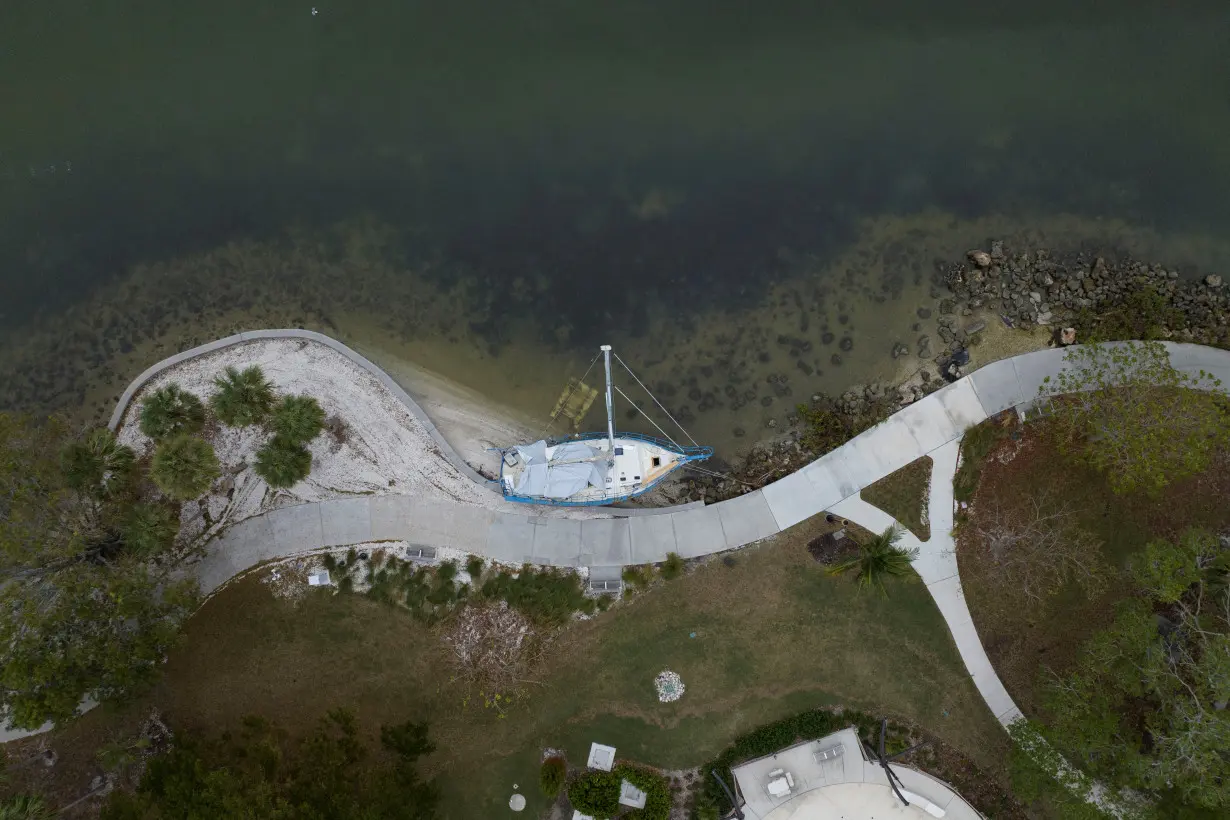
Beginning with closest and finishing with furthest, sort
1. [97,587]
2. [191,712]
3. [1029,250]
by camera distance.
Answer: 1. [97,587]
2. [191,712]
3. [1029,250]

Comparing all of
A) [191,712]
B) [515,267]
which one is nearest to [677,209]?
[515,267]

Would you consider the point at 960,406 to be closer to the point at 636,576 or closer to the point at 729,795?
the point at 636,576

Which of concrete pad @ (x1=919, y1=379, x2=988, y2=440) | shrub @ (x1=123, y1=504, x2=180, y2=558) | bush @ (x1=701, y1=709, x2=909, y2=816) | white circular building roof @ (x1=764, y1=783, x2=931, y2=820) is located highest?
concrete pad @ (x1=919, y1=379, x2=988, y2=440)

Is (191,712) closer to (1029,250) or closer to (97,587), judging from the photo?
(97,587)

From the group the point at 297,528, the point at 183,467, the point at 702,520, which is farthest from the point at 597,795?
the point at 183,467

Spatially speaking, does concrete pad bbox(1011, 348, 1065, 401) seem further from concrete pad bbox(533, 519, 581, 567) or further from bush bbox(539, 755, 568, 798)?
bush bbox(539, 755, 568, 798)

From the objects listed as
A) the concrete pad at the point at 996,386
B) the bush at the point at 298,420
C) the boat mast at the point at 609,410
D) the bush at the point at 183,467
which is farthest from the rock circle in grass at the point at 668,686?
the bush at the point at 183,467

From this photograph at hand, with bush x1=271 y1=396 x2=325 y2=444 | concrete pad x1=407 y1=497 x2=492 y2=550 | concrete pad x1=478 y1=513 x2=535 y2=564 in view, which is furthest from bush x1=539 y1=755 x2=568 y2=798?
bush x1=271 y1=396 x2=325 y2=444
